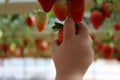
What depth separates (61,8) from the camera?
126 centimetres

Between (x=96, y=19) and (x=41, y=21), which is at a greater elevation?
(x=41, y=21)

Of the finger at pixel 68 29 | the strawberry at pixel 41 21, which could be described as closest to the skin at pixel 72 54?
the finger at pixel 68 29

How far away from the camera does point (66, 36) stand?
50.2 inches

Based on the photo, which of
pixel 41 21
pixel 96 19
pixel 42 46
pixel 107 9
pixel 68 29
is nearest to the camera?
pixel 68 29

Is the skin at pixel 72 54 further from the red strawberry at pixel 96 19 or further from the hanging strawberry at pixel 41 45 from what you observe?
the hanging strawberry at pixel 41 45

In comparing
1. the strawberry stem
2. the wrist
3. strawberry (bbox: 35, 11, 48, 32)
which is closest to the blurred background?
strawberry (bbox: 35, 11, 48, 32)

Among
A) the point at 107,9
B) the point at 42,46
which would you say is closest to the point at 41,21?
the point at 107,9

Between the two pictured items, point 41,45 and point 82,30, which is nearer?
point 82,30

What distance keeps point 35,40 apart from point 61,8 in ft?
12.4

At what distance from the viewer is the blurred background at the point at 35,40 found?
277cm

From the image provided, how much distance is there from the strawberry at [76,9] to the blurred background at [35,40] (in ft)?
2.89

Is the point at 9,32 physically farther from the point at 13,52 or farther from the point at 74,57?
the point at 74,57

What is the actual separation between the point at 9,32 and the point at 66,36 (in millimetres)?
3481

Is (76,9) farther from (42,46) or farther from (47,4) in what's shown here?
(42,46)
